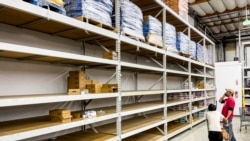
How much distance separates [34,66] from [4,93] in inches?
23.1

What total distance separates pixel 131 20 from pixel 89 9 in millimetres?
1096

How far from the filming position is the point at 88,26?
3.01m

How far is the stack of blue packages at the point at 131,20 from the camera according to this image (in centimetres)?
383

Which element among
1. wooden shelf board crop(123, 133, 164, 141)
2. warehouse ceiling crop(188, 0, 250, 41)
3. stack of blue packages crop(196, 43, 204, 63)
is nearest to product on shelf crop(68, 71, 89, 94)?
wooden shelf board crop(123, 133, 164, 141)

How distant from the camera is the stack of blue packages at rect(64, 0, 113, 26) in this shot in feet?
9.83

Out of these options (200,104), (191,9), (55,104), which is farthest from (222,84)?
(55,104)

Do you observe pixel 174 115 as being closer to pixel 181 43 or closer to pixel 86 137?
pixel 181 43

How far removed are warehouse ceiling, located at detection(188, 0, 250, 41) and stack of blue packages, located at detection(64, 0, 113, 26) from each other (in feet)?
18.9

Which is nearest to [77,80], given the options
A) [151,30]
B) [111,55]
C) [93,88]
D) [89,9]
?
[93,88]

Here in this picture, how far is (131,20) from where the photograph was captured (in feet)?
13.1

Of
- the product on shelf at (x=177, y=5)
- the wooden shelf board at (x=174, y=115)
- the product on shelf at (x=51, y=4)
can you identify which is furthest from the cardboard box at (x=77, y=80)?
the product on shelf at (x=177, y=5)

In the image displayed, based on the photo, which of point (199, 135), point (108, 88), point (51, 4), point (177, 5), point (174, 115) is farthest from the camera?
point (199, 135)

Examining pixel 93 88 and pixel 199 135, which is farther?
pixel 199 135

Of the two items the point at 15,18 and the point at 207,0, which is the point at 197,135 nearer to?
the point at 207,0
